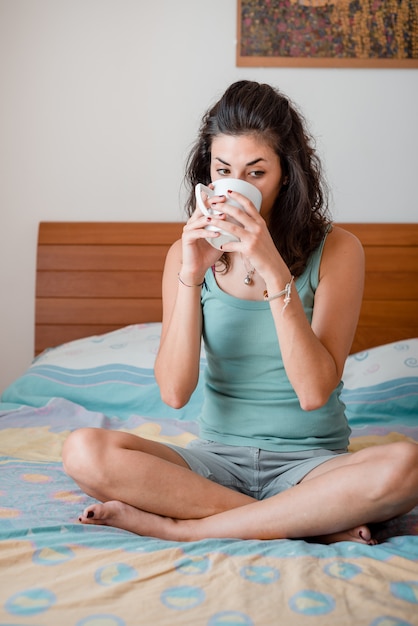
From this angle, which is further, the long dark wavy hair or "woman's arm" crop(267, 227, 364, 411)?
the long dark wavy hair

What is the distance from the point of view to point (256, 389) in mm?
1458

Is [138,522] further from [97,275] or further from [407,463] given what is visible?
[97,275]

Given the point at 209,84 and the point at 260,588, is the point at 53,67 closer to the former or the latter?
the point at 209,84

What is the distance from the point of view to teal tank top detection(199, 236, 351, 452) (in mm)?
1432

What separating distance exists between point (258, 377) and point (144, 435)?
547mm

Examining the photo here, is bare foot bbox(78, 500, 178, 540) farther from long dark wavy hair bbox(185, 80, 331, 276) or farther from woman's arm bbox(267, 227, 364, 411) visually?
long dark wavy hair bbox(185, 80, 331, 276)

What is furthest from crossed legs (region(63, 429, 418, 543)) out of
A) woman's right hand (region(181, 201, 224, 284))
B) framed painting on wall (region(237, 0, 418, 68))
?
framed painting on wall (region(237, 0, 418, 68))

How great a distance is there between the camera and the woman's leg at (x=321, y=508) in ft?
3.92

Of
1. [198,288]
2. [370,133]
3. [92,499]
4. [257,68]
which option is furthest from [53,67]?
[92,499]

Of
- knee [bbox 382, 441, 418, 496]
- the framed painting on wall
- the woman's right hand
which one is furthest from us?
the framed painting on wall

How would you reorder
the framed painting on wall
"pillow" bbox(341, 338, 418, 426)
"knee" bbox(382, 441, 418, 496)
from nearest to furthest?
"knee" bbox(382, 441, 418, 496) < "pillow" bbox(341, 338, 418, 426) < the framed painting on wall

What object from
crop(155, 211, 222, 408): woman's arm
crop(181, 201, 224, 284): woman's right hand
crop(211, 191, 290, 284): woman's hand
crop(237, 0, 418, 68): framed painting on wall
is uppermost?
crop(237, 0, 418, 68): framed painting on wall

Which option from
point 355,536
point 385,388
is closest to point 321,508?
point 355,536

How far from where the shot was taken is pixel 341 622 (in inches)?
37.4
